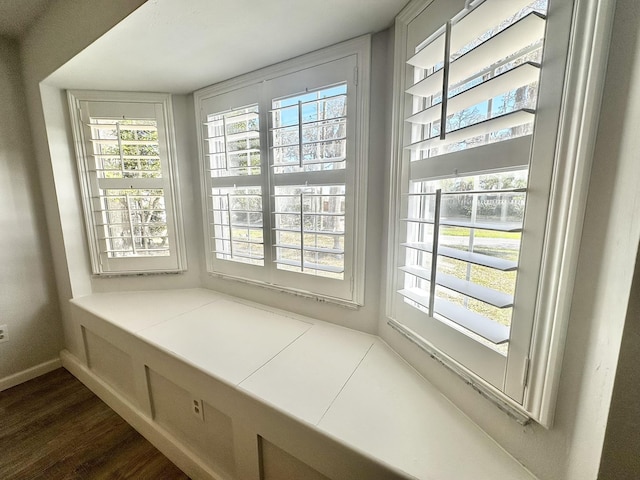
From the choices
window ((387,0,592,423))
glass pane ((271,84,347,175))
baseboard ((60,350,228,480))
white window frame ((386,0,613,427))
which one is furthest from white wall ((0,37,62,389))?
white window frame ((386,0,613,427))

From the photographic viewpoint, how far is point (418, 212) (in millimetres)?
921

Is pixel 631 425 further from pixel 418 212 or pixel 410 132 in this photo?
pixel 410 132

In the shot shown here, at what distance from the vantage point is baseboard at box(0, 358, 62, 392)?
5.19 ft

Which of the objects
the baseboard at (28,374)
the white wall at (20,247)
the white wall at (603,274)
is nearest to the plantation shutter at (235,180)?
the white wall at (20,247)

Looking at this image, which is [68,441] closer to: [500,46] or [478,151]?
[478,151]

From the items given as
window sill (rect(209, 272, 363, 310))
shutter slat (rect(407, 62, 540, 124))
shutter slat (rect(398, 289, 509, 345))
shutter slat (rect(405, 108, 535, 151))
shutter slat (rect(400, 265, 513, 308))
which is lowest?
window sill (rect(209, 272, 363, 310))

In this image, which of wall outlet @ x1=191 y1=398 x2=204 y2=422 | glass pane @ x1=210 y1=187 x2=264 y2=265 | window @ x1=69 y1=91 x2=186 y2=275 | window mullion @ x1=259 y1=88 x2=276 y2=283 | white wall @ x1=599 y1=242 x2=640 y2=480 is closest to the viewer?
white wall @ x1=599 y1=242 x2=640 y2=480

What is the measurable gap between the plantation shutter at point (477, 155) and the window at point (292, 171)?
0.99 ft

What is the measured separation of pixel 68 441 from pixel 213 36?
2.06 metres

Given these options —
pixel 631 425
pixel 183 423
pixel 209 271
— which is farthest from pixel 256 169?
pixel 631 425

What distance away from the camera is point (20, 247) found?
1581 millimetres

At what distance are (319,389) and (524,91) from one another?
40.5 inches

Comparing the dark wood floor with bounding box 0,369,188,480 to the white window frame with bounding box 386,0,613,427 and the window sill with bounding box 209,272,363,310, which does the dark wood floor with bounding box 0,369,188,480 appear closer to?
the window sill with bounding box 209,272,363,310

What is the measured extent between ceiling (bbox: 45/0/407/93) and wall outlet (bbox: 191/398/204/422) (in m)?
1.48
